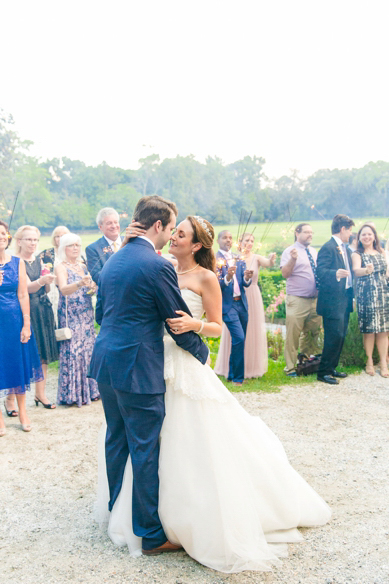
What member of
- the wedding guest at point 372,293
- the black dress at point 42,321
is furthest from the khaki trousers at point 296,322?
the black dress at point 42,321

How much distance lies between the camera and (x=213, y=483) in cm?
280

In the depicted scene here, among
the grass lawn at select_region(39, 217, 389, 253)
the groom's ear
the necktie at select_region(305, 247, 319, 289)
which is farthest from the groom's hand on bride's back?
the grass lawn at select_region(39, 217, 389, 253)

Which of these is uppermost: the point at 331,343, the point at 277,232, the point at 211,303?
the point at 277,232

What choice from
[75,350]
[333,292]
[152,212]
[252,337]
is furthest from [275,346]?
[152,212]

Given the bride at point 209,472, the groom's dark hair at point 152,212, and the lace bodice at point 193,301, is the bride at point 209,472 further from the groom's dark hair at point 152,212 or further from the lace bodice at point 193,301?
the groom's dark hair at point 152,212

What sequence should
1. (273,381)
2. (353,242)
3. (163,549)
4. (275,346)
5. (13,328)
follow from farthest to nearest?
(275,346) < (353,242) < (273,381) < (13,328) < (163,549)

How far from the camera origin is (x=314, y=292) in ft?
23.0

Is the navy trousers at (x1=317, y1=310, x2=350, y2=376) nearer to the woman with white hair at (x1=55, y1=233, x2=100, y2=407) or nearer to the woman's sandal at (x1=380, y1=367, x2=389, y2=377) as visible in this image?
the woman's sandal at (x1=380, y1=367, x2=389, y2=377)

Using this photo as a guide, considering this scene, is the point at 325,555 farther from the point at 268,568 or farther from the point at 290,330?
the point at 290,330

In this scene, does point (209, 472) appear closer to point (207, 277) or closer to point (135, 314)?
point (135, 314)

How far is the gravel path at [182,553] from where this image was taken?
2.77m

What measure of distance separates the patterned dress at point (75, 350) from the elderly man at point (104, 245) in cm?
23

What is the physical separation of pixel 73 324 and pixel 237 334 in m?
2.05

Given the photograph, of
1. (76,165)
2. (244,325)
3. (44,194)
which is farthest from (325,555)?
(76,165)
